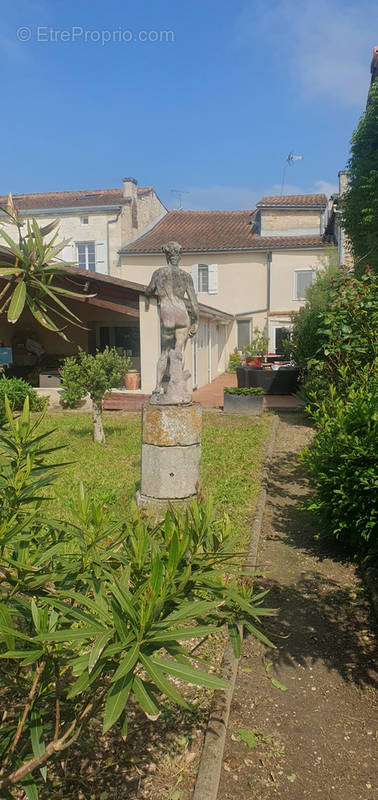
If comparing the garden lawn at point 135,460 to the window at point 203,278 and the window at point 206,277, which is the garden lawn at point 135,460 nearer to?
the window at point 206,277

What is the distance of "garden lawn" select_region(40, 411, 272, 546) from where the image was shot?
6.27 m

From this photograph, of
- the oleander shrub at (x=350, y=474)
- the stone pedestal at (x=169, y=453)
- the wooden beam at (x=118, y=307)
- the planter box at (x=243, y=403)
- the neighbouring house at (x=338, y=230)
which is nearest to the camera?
the oleander shrub at (x=350, y=474)

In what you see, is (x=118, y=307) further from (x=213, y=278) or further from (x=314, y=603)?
(x=314, y=603)

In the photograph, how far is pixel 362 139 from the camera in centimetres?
1276

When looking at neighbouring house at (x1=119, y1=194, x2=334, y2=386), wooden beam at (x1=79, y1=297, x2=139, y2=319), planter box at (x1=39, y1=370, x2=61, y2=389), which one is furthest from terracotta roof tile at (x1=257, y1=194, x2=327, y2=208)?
planter box at (x1=39, y1=370, x2=61, y2=389)

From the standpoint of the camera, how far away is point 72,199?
27.9m

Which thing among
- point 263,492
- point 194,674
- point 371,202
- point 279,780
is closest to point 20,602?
point 194,674

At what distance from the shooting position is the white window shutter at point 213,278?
958 inches

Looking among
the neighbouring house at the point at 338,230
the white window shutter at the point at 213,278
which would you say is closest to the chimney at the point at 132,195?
the white window shutter at the point at 213,278

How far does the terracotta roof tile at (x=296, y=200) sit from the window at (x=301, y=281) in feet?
11.9

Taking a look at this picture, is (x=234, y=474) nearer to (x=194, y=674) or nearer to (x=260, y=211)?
(x=194, y=674)

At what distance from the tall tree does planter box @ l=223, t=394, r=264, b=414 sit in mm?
4156

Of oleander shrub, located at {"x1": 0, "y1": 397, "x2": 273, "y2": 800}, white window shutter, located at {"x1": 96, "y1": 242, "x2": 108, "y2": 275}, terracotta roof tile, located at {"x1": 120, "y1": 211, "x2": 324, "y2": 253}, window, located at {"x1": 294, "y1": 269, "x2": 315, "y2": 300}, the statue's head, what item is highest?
terracotta roof tile, located at {"x1": 120, "y1": 211, "x2": 324, "y2": 253}

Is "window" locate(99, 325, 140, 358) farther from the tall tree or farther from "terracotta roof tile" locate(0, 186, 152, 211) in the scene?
the tall tree
